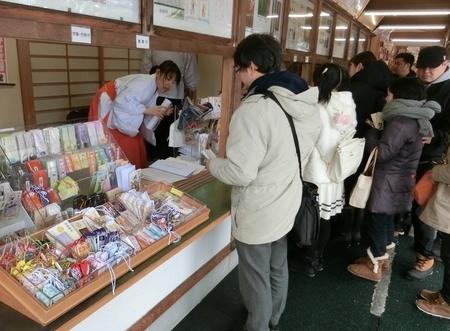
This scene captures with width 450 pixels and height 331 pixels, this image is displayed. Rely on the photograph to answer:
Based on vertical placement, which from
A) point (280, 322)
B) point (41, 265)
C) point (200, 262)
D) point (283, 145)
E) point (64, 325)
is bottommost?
point (280, 322)

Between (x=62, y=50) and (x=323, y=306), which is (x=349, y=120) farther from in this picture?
(x=62, y=50)

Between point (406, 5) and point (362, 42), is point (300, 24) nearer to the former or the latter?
point (406, 5)

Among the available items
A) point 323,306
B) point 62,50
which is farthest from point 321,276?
point 62,50

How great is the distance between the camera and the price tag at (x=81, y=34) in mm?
1183

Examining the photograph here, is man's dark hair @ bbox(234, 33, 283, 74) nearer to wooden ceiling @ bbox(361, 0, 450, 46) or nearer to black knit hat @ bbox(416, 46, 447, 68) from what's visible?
black knit hat @ bbox(416, 46, 447, 68)

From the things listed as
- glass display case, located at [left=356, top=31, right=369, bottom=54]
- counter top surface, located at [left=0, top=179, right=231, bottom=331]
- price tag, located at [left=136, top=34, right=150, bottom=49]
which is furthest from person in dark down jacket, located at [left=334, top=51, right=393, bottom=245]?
glass display case, located at [left=356, top=31, right=369, bottom=54]

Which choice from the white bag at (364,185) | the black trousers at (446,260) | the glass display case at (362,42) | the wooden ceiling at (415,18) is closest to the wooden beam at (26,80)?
the white bag at (364,185)

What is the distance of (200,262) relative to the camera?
2078mm

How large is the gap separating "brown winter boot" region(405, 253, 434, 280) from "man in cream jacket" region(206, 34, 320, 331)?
137cm

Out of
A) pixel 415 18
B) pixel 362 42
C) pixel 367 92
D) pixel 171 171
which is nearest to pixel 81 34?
A: pixel 171 171

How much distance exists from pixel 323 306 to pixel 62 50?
4809 millimetres

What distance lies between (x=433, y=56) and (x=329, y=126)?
99 cm

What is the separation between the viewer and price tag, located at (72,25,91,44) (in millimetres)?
1183

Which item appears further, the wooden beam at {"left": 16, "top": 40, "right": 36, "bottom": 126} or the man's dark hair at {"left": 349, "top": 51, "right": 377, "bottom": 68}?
the wooden beam at {"left": 16, "top": 40, "right": 36, "bottom": 126}
